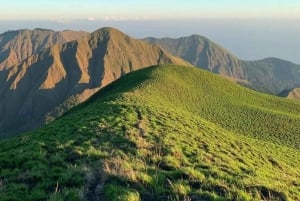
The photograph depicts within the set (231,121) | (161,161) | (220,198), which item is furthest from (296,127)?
(220,198)

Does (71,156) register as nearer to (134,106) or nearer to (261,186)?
(261,186)

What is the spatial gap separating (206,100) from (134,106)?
29302mm

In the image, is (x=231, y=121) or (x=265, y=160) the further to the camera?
(x=231, y=121)

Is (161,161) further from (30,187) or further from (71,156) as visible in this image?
(30,187)

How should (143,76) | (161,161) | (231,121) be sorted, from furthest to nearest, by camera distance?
(143,76) → (231,121) → (161,161)

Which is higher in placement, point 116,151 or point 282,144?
point 116,151

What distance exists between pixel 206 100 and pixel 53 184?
2329 inches

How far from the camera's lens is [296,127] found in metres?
62.2

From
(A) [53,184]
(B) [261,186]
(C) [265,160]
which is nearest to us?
(A) [53,184]

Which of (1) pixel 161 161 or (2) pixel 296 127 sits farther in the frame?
(2) pixel 296 127

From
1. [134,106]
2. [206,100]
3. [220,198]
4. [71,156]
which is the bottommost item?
[206,100]

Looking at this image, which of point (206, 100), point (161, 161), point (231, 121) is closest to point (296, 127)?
point (231, 121)

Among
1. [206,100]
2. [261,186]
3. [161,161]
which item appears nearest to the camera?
[261,186]

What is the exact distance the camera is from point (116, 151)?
23688mm
